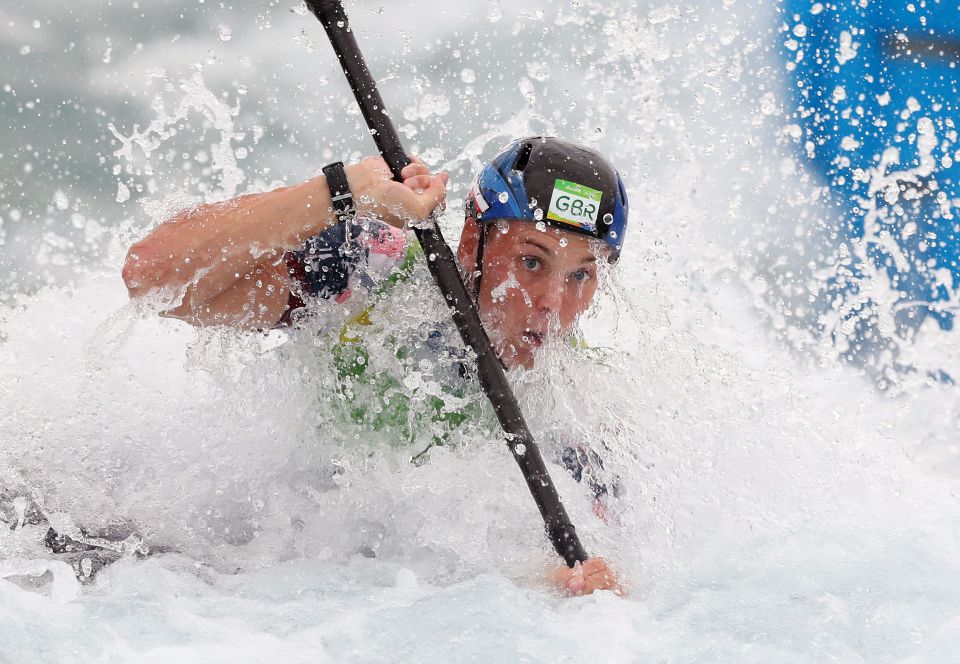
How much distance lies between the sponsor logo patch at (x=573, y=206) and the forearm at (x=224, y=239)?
0.78 metres

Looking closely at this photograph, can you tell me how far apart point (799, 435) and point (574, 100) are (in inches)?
80.2

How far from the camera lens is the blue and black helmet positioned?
9.80 ft

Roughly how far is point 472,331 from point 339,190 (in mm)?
564

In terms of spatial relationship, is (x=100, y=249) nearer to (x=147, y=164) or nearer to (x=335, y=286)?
(x=147, y=164)

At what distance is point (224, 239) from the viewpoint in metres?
2.65

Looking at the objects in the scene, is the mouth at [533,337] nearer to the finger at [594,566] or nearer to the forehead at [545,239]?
the forehead at [545,239]

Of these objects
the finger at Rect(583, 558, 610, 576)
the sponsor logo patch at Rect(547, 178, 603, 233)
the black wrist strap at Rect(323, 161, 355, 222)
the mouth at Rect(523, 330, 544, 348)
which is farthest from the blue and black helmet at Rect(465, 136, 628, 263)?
the finger at Rect(583, 558, 610, 576)

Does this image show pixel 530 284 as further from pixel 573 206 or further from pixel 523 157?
pixel 523 157

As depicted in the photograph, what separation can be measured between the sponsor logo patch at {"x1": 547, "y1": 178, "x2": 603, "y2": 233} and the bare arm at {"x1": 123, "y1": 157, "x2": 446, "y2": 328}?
506mm

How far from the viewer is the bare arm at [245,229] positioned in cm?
258

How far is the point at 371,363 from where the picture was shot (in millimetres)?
3059

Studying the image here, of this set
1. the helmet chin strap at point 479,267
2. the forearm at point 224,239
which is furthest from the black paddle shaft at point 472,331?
the helmet chin strap at point 479,267

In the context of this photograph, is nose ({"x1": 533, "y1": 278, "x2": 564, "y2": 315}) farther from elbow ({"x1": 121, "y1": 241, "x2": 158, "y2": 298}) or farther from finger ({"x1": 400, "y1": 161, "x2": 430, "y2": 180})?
elbow ({"x1": 121, "y1": 241, "x2": 158, "y2": 298})

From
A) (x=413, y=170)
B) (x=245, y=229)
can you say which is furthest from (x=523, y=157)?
(x=245, y=229)
